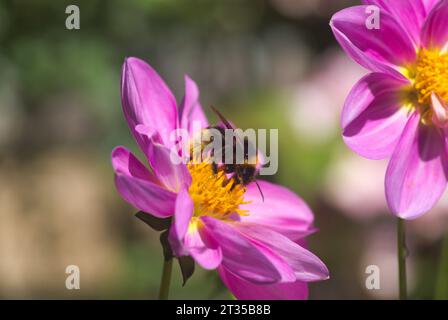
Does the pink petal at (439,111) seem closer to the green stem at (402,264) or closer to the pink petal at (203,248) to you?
the green stem at (402,264)

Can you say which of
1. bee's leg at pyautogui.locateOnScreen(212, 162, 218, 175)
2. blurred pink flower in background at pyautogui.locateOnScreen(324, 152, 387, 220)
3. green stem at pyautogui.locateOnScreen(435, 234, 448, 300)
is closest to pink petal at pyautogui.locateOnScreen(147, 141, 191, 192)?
bee's leg at pyautogui.locateOnScreen(212, 162, 218, 175)

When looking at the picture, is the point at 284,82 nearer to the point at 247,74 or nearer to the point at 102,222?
the point at 247,74

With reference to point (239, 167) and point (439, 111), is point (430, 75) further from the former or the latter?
point (239, 167)

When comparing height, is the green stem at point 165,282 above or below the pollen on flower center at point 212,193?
below

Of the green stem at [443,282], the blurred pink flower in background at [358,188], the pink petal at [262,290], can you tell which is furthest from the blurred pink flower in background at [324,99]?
the pink petal at [262,290]

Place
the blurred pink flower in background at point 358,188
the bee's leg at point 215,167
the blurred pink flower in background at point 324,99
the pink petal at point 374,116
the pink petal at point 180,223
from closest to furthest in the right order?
the pink petal at point 180,223 < the pink petal at point 374,116 < the bee's leg at point 215,167 < the blurred pink flower in background at point 358,188 < the blurred pink flower in background at point 324,99

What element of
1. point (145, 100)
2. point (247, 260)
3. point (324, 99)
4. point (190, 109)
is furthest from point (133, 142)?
point (247, 260)
